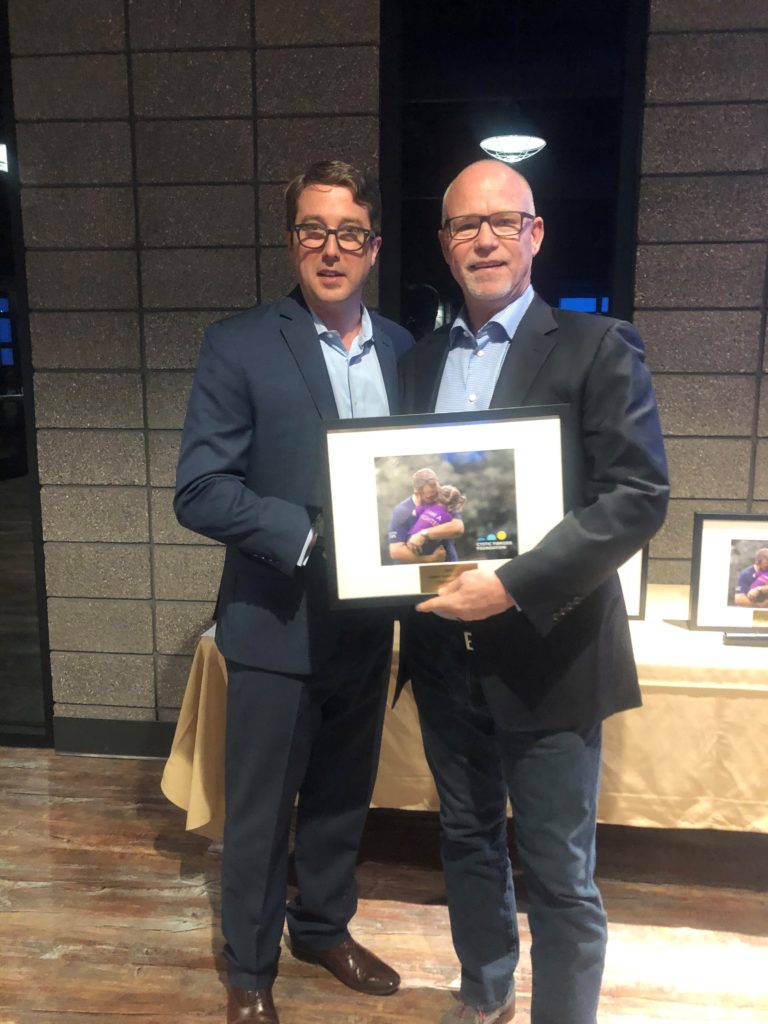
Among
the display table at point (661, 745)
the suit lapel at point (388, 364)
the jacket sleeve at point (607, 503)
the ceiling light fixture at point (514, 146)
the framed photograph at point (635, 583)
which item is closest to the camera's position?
the jacket sleeve at point (607, 503)

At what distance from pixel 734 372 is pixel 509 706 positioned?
1580 millimetres

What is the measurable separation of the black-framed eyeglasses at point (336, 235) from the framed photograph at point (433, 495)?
357mm

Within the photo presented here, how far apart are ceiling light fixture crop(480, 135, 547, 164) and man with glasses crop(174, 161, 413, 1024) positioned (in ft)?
5.24

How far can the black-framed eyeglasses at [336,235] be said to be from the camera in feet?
4.43

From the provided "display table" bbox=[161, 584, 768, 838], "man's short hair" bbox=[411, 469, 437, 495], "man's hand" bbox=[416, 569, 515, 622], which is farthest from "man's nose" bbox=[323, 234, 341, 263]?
"display table" bbox=[161, 584, 768, 838]

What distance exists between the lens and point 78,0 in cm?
238

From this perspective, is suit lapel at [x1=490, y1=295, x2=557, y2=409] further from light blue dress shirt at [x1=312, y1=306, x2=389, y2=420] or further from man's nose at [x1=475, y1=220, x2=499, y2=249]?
light blue dress shirt at [x1=312, y1=306, x2=389, y2=420]

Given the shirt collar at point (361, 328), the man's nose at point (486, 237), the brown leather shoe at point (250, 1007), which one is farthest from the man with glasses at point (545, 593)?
the brown leather shoe at point (250, 1007)

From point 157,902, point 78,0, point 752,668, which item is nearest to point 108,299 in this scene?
point 78,0

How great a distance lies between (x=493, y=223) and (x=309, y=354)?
389mm

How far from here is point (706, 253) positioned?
2312mm

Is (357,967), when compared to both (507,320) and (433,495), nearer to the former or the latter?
(433,495)

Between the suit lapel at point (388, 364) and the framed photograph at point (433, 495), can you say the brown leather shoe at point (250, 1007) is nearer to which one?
the framed photograph at point (433, 495)

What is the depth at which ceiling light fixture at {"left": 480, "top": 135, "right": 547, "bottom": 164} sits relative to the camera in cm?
282
